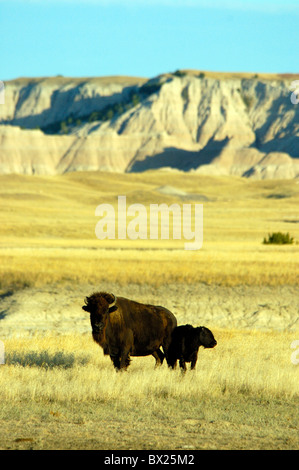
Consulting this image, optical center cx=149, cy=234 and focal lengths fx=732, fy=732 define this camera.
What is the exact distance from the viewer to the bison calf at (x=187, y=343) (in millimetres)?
12820

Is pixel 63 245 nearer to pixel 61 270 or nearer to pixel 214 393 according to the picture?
pixel 61 270

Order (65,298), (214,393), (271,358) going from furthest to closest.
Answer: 1. (65,298)
2. (271,358)
3. (214,393)

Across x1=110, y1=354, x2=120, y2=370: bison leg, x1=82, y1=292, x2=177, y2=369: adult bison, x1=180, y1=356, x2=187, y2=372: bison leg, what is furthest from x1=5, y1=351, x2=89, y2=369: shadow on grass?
x1=180, y1=356, x2=187, y2=372: bison leg

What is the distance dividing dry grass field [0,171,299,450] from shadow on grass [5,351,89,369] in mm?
33

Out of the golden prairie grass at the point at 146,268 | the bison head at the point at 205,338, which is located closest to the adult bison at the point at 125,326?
the bison head at the point at 205,338

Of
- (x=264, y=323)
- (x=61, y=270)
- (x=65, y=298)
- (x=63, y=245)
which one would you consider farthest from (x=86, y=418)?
(x=63, y=245)

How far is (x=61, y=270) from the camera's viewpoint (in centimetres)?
3066

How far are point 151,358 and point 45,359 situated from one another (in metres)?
2.77

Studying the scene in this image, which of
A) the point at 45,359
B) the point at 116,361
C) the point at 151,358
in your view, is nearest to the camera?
the point at 116,361

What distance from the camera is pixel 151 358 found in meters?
16.0

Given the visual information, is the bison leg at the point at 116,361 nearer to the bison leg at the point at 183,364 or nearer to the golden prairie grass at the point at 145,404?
the golden prairie grass at the point at 145,404

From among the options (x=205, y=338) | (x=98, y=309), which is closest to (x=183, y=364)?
(x=205, y=338)

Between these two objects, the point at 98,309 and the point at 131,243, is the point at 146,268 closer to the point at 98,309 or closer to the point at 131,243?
the point at 131,243
